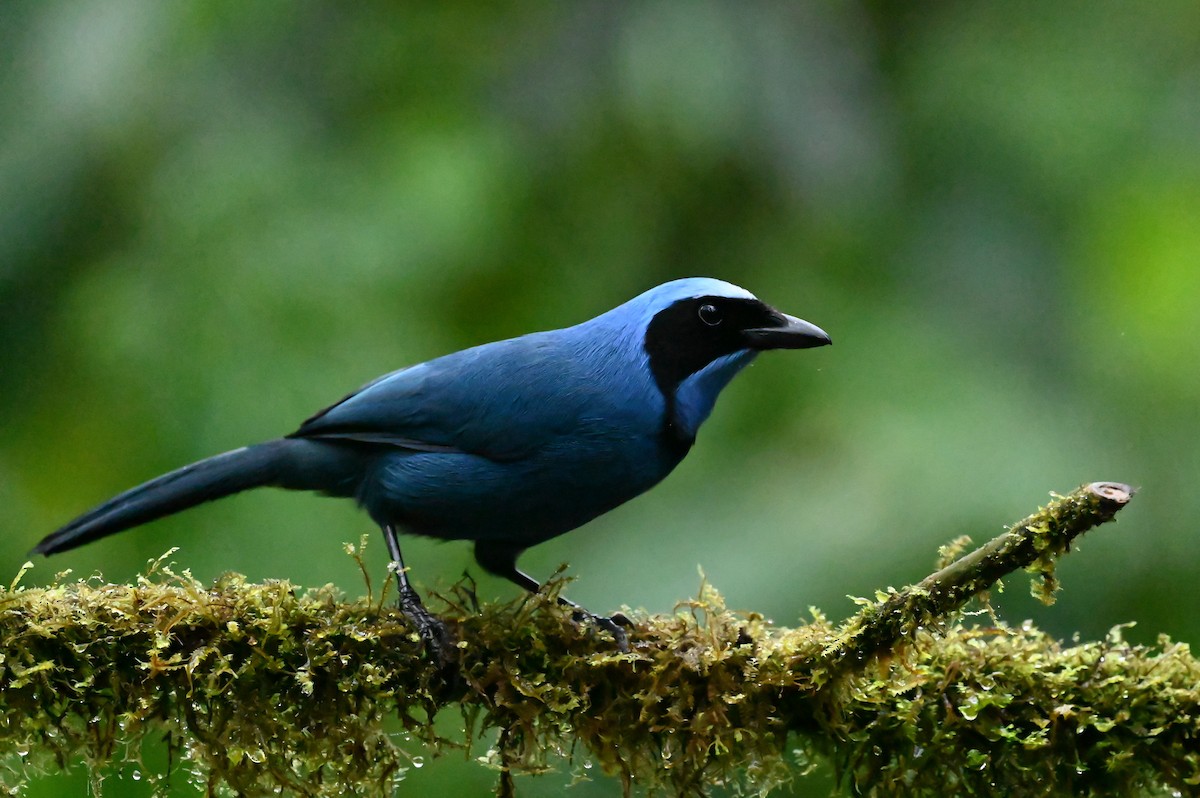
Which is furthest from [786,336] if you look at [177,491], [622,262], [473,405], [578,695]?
[622,262]

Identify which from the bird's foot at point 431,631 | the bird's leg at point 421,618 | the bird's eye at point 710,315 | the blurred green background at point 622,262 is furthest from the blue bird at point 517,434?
the blurred green background at point 622,262

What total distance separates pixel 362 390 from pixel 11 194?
227 cm

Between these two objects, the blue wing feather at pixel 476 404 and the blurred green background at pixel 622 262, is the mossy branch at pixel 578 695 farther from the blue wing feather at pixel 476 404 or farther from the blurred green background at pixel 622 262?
the blurred green background at pixel 622 262

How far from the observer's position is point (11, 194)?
5.57 m

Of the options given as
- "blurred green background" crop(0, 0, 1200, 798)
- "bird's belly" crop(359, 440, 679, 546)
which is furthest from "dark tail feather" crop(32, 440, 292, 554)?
"blurred green background" crop(0, 0, 1200, 798)

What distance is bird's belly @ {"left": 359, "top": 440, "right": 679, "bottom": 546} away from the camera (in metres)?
3.88

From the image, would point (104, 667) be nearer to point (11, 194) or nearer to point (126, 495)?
point (126, 495)

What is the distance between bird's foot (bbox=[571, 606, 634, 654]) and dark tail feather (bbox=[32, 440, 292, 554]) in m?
1.28

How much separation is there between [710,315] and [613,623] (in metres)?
1.19

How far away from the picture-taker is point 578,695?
330 cm

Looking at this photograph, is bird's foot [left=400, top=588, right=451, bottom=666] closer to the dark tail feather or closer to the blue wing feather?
the blue wing feather

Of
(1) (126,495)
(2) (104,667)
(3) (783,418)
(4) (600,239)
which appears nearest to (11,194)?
(1) (126,495)

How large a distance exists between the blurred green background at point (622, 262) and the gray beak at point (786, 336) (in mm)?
1391

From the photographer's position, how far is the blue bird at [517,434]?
3916 mm
